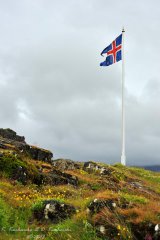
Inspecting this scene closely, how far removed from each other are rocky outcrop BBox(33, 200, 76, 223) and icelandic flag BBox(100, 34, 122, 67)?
3713cm

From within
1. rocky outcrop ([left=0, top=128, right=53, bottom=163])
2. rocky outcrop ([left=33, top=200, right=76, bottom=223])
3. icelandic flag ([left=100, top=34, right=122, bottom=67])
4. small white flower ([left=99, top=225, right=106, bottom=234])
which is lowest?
small white flower ([left=99, top=225, right=106, bottom=234])

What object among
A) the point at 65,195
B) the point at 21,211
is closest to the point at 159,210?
the point at 21,211

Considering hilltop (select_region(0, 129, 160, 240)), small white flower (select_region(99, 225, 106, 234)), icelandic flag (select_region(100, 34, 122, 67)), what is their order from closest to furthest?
hilltop (select_region(0, 129, 160, 240)) < small white flower (select_region(99, 225, 106, 234)) < icelandic flag (select_region(100, 34, 122, 67))

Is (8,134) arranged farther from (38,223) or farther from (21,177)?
(38,223)

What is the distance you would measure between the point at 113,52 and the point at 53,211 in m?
39.7

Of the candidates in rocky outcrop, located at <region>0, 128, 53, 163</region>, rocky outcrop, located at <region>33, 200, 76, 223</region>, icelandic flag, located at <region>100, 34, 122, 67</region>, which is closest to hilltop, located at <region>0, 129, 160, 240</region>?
rocky outcrop, located at <region>33, 200, 76, 223</region>

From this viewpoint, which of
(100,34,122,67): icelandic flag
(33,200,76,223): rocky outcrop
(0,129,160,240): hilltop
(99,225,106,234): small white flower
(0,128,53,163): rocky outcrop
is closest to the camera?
(0,129,160,240): hilltop

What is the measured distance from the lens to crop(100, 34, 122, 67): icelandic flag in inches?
2002

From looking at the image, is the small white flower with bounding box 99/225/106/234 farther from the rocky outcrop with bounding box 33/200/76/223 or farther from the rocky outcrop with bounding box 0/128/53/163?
the rocky outcrop with bounding box 0/128/53/163

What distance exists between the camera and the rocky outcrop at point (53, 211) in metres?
14.5

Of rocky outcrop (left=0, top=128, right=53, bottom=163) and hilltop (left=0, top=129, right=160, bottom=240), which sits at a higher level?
rocky outcrop (left=0, top=128, right=53, bottom=163)

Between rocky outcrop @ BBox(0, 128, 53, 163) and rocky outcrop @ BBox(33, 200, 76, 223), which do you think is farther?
rocky outcrop @ BBox(0, 128, 53, 163)

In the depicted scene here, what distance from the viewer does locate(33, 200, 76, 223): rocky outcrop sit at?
14.5 meters

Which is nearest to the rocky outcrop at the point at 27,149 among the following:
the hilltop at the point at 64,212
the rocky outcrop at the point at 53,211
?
the hilltop at the point at 64,212
